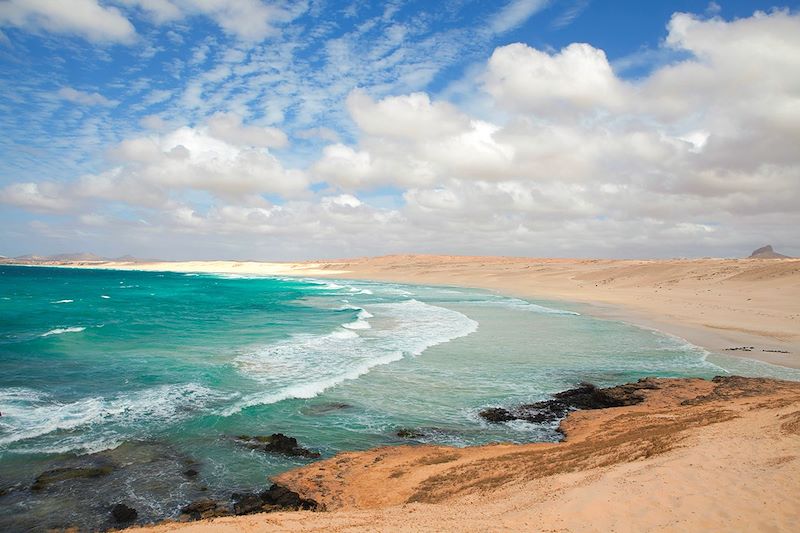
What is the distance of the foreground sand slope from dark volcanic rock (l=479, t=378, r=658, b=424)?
1.90m

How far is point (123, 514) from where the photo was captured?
888 cm

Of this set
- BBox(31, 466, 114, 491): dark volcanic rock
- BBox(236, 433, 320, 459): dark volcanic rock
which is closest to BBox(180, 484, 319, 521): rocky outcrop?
BBox(236, 433, 320, 459): dark volcanic rock

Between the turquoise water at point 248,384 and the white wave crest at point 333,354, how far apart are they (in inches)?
4.0

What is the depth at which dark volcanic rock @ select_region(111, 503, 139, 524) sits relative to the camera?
8762mm

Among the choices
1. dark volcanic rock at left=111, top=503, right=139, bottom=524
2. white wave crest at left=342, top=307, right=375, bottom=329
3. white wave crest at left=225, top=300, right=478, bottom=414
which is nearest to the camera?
dark volcanic rock at left=111, top=503, right=139, bottom=524

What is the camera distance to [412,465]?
10.7 m

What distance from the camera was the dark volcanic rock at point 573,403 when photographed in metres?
14.4

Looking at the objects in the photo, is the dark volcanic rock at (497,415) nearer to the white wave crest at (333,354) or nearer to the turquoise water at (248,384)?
the turquoise water at (248,384)

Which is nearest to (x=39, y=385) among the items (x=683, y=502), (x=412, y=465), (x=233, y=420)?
(x=233, y=420)

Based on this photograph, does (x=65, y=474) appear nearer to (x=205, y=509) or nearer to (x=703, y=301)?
(x=205, y=509)

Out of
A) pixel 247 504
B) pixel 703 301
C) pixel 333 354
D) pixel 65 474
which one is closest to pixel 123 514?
pixel 247 504

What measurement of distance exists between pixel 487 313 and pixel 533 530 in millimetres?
33671

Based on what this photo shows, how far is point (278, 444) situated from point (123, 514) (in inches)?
155

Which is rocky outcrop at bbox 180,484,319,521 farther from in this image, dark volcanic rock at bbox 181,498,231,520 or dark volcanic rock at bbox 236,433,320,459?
dark volcanic rock at bbox 236,433,320,459
